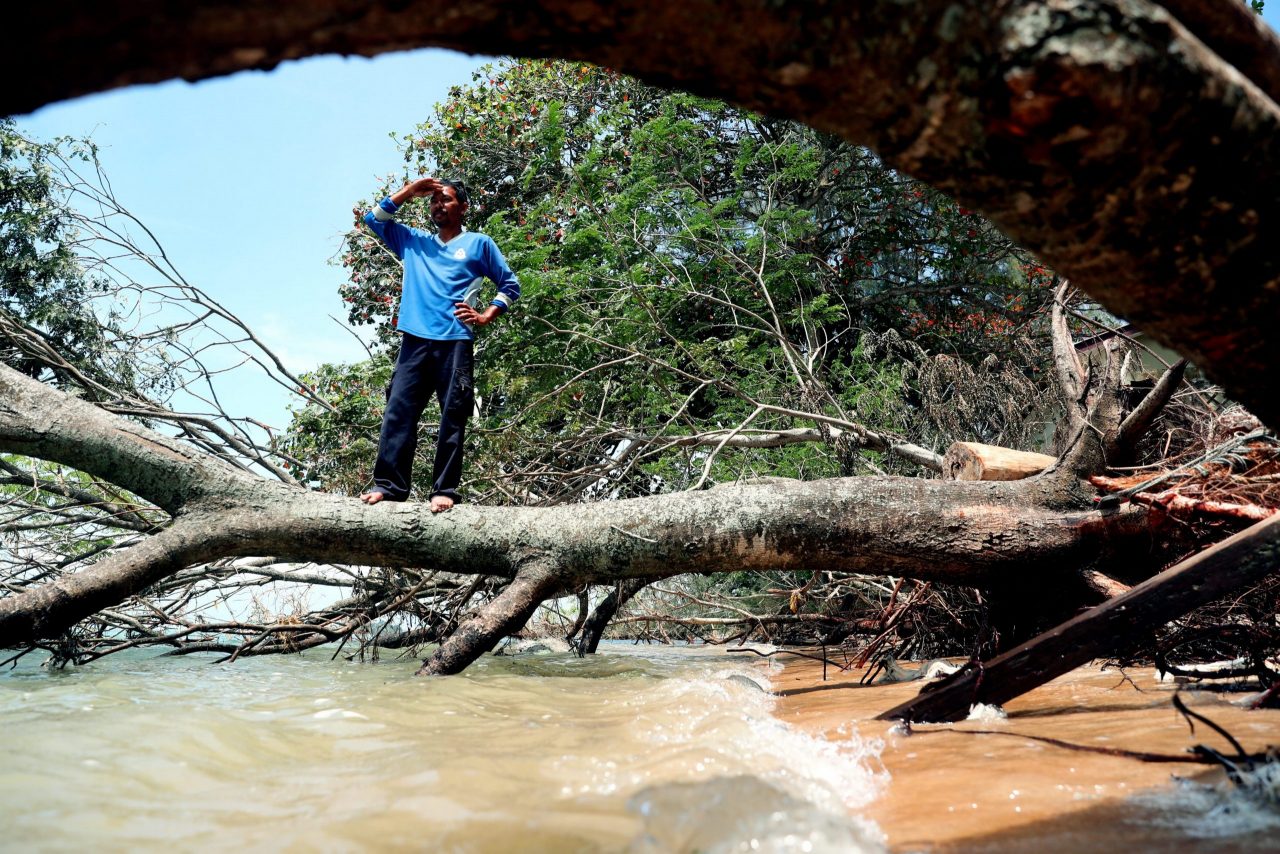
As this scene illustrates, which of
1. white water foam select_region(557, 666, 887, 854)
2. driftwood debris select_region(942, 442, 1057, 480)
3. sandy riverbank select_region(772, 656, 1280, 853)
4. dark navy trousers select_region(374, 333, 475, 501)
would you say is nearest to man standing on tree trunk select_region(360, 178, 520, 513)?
dark navy trousers select_region(374, 333, 475, 501)

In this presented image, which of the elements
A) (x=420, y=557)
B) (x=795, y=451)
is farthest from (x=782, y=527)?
(x=795, y=451)

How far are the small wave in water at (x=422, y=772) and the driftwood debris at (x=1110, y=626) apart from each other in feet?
1.45

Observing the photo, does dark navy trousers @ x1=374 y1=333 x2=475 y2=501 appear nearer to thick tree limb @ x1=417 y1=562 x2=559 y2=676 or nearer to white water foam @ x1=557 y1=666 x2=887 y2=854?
thick tree limb @ x1=417 y1=562 x2=559 y2=676

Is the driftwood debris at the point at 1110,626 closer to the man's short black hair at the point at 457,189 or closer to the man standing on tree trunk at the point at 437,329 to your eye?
the man standing on tree trunk at the point at 437,329

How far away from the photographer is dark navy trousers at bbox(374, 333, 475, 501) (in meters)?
4.20

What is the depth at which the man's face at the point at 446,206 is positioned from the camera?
4727mm

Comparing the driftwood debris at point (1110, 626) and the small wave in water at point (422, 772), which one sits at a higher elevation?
the driftwood debris at point (1110, 626)

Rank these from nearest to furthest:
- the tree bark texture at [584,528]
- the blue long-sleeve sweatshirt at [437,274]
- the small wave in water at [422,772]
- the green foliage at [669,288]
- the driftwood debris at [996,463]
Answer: the small wave in water at [422,772] < the tree bark texture at [584,528] < the driftwood debris at [996,463] < the blue long-sleeve sweatshirt at [437,274] < the green foliage at [669,288]

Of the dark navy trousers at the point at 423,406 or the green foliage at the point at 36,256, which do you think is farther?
the green foliage at the point at 36,256

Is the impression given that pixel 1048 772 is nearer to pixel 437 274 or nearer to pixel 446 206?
pixel 437 274

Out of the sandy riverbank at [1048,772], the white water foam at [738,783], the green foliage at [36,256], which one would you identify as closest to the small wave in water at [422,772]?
the white water foam at [738,783]

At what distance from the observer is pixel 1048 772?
1815 mm

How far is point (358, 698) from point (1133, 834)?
2683 mm

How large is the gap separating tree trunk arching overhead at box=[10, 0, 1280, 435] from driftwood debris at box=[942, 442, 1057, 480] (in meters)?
2.77
